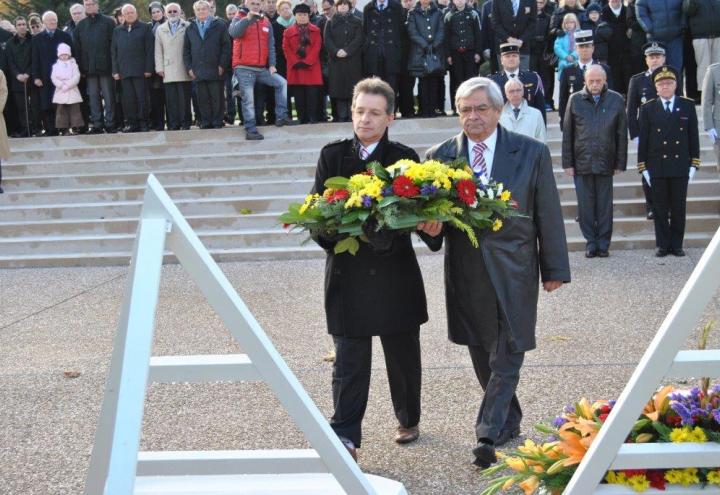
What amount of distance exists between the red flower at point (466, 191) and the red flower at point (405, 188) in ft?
0.62

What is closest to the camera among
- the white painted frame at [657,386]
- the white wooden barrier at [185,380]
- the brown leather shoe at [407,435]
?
the white wooden barrier at [185,380]

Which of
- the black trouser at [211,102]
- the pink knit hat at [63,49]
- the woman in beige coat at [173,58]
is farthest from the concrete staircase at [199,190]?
the pink knit hat at [63,49]

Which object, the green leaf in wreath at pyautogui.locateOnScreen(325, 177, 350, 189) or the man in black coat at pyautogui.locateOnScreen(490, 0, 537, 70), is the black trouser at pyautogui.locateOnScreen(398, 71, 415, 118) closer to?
the man in black coat at pyautogui.locateOnScreen(490, 0, 537, 70)

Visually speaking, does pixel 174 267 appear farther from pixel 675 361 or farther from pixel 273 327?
pixel 675 361

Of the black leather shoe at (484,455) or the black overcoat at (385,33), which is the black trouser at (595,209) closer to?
the black overcoat at (385,33)

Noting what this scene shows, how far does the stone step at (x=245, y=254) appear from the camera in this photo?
1145 cm

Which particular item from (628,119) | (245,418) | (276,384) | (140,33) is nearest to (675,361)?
(276,384)

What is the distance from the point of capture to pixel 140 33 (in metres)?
15.4

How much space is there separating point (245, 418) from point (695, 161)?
22.6 feet

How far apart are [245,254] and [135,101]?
196 inches

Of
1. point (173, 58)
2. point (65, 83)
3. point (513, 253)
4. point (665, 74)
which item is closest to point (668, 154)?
point (665, 74)

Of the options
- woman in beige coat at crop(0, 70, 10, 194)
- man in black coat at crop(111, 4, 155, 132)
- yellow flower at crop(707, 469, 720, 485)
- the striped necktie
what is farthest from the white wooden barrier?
man in black coat at crop(111, 4, 155, 132)

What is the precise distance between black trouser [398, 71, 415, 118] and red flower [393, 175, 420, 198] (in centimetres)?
1087

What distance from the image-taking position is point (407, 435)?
5.37 m
